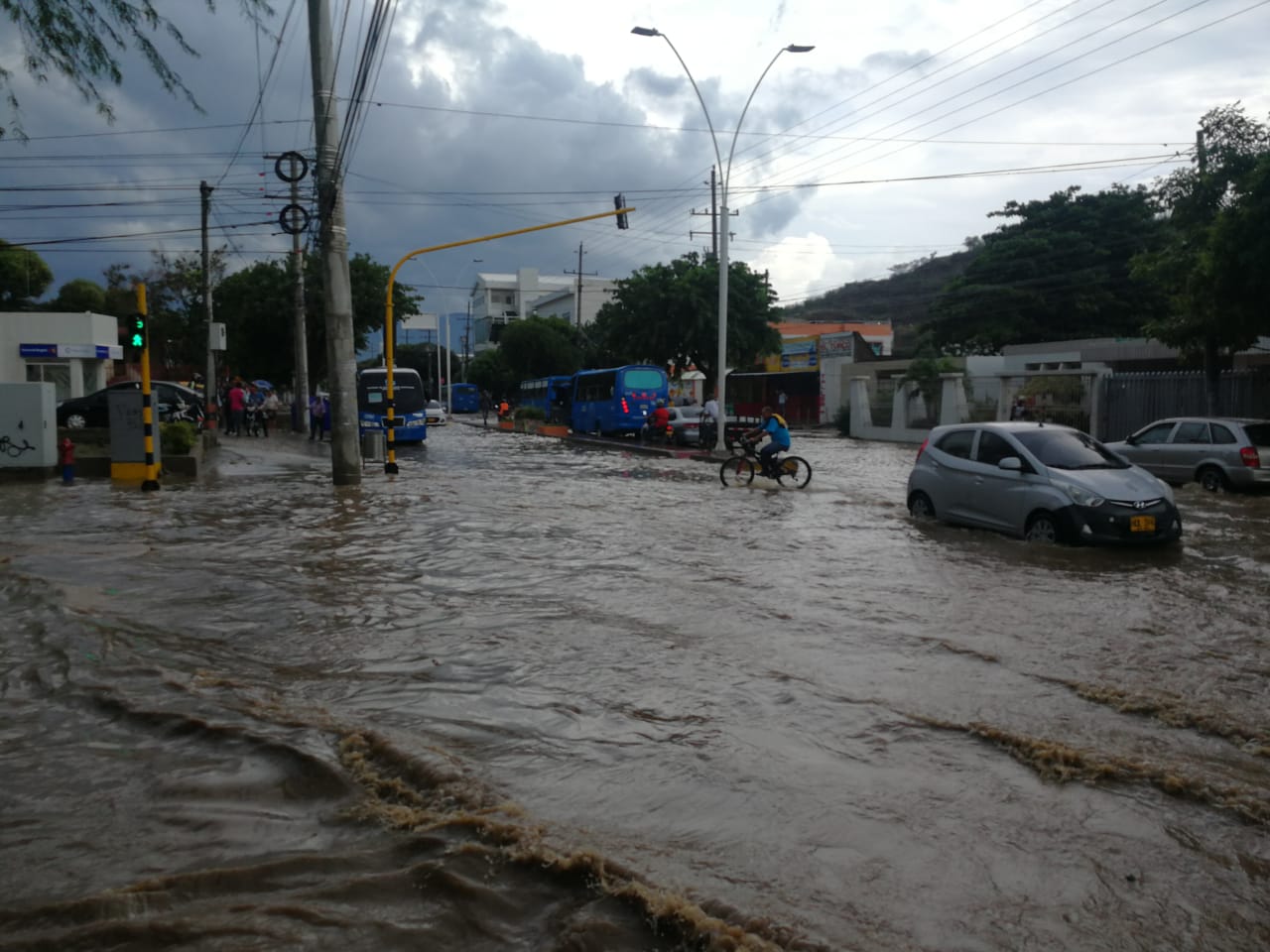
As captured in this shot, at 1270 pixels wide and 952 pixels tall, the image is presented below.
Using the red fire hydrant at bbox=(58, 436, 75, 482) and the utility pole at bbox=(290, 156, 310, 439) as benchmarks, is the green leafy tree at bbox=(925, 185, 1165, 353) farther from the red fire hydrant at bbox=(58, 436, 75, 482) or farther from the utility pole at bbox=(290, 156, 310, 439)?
the red fire hydrant at bbox=(58, 436, 75, 482)

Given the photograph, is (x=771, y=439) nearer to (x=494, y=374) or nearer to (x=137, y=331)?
(x=137, y=331)

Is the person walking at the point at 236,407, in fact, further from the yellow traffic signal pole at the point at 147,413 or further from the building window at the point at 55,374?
the yellow traffic signal pole at the point at 147,413

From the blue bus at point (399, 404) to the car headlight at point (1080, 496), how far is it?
25.2m

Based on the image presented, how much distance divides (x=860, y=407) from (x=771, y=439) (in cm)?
2299

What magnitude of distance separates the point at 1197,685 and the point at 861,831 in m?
3.31

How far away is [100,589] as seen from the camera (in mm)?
9312

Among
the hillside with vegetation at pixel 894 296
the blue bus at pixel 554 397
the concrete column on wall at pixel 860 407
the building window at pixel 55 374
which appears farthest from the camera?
→ the hillside with vegetation at pixel 894 296

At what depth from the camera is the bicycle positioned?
19.4 m

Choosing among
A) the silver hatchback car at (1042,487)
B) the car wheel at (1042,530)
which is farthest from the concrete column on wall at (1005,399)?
the car wheel at (1042,530)

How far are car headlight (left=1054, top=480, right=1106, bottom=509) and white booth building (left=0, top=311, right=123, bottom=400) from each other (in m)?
32.5

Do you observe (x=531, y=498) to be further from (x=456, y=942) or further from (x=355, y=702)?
(x=456, y=942)

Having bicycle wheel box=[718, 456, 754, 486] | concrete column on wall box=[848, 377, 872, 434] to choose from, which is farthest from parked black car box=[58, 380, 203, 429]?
concrete column on wall box=[848, 377, 872, 434]

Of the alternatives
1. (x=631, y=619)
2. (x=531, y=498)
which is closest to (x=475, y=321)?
(x=531, y=498)

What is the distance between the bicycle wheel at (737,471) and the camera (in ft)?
65.4
